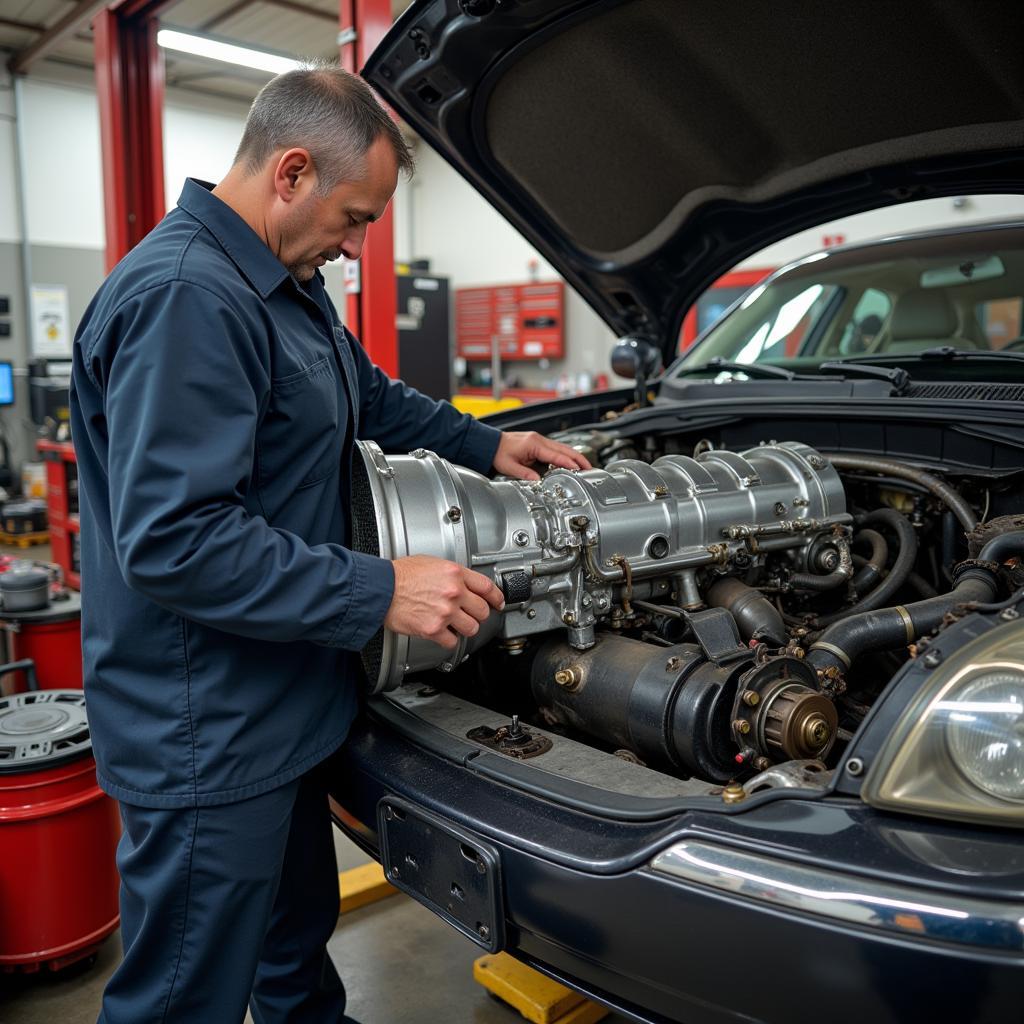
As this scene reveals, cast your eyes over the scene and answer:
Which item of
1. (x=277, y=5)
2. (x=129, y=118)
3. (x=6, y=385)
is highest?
(x=277, y=5)

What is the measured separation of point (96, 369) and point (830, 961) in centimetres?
114

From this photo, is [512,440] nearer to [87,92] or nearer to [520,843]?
[520,843]

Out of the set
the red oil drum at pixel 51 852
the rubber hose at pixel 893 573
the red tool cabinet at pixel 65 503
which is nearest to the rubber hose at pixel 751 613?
the rubber hose at pixel 893 573

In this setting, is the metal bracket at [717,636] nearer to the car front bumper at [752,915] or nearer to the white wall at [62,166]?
the car front bumper at [752,915]

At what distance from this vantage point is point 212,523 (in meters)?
1.15

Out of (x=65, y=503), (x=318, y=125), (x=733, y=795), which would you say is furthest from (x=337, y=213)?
(x=65, y=503)

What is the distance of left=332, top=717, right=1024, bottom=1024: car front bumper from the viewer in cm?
90

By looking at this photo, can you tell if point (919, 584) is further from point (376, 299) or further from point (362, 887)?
point (376, 299)

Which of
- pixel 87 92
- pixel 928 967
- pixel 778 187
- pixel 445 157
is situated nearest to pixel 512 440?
pixel 445 157

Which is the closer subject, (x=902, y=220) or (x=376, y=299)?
(x=376, y=299)

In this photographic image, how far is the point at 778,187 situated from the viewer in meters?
2.27

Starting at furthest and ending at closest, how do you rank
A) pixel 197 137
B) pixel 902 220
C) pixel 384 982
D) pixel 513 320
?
1. pixel 513 320
2. pixel 197 137
3. pixel 902 220
4. pixel 384 982

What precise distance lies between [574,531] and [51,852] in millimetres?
1346

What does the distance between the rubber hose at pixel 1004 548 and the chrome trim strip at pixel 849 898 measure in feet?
2.50
